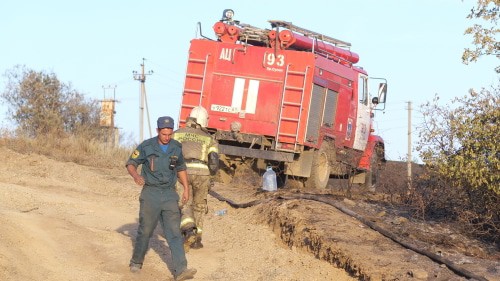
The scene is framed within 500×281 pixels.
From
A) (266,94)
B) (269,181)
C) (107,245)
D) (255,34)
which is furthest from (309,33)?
(107,245)

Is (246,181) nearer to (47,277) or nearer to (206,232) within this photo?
(206,232)

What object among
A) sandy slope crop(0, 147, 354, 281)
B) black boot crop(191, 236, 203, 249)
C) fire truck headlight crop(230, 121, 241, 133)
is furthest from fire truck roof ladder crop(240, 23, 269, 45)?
black boot crop(191, 236, 203, 249)

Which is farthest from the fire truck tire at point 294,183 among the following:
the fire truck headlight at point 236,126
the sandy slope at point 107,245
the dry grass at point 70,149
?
the dry grass at point 70,149

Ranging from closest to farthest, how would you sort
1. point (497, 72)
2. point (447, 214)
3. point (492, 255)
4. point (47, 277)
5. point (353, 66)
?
point (47, 277)
point (492, 255)
point (497, 72)
point (447, 214)
point (353, 66)

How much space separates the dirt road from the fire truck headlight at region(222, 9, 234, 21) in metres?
4.53

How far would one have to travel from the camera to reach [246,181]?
69.7ft

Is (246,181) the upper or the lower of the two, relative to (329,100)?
lower

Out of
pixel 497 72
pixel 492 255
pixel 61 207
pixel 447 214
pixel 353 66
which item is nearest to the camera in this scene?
pixel 492 255

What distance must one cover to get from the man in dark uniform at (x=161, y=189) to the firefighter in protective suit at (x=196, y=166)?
152 cm

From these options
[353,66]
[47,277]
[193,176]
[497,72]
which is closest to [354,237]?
[193,176]

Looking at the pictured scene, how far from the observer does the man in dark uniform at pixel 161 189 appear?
35.9 feet

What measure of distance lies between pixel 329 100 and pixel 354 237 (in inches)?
317

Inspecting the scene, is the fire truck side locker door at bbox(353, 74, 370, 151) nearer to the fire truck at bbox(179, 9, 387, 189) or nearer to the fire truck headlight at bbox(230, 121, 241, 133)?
the fire truck at bbox(179, 9, 387, 189)

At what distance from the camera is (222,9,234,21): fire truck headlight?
66.4ft
